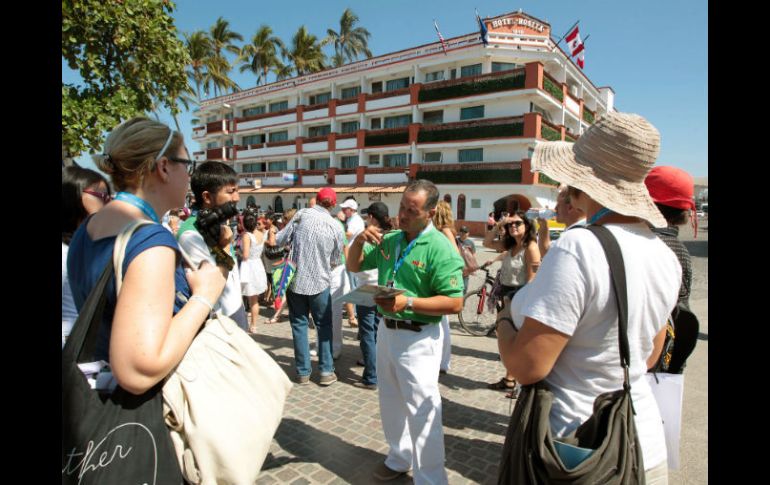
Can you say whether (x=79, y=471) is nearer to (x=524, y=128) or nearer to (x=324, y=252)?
(x=324, y=252)

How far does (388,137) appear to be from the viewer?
3294 centimetres

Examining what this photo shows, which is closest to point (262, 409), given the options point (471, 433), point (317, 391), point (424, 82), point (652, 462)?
point (652, 462)

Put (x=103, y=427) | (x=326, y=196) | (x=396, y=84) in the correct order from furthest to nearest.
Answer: (x=396, y=84)
(x=326, y=196)
(x=103, y=427)

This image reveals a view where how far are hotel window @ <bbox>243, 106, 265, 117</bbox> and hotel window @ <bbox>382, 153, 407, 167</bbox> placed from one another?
58.3 feet

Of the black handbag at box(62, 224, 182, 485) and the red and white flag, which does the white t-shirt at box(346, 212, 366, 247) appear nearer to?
the black handbag at box(62, 224, 182, 485)

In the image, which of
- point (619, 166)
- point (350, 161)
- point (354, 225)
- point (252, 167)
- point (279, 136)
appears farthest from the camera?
point (252, 167)

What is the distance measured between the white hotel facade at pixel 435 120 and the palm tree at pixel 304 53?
5.68 metres

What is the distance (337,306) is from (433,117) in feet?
94.3

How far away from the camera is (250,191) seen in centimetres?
4069

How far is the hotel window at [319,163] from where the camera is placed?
38.5 metres

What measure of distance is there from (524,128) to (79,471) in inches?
1120

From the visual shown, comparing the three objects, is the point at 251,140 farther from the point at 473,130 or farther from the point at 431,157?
the point at 473,130

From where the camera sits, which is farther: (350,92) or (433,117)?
(350,92)

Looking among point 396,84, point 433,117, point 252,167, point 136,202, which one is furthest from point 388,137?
point 136,202
